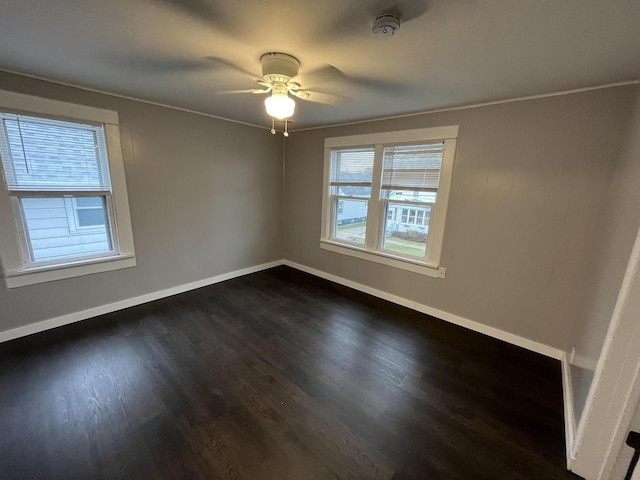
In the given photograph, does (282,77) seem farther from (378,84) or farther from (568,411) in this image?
(568,411)

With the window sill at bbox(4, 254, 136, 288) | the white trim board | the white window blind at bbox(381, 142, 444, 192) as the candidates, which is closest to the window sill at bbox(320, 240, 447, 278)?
the white trim board

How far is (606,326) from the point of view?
1.41 metres

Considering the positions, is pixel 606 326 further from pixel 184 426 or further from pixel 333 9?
pixel 184 426

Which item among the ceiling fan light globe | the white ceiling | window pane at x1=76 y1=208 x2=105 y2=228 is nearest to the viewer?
the white ceiling

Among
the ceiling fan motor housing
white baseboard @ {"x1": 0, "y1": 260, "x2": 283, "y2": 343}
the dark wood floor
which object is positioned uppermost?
the ceiling fan motor housing

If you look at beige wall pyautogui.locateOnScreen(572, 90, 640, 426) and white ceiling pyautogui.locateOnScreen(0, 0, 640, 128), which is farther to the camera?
beige wall pyautogui.locateOnScreen(572, 90, 640, 426)

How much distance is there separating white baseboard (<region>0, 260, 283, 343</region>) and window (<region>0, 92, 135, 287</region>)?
0.43 meters

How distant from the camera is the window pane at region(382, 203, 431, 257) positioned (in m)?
3.04

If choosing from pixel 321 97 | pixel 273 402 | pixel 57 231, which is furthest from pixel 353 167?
pixel 57 231

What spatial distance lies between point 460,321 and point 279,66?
296 centimetres

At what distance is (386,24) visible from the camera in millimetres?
1205

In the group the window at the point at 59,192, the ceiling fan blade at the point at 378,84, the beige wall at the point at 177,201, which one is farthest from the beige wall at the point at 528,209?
the window at the point at 59,192

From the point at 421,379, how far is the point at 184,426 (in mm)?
1698

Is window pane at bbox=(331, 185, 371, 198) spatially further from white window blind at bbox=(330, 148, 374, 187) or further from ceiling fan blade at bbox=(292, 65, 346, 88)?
ceiling fan blade at bbox=(292, 65, 346, 88)
